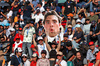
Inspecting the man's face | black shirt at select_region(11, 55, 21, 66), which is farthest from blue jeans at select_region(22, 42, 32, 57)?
the man's face

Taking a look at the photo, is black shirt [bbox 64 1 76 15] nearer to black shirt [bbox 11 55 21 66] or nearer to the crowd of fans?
the crowd of fans

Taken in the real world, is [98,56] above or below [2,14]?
below

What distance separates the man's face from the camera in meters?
10.4

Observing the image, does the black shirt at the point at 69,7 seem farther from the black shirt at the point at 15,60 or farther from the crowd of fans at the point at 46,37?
the black shirt at the point at 15,60

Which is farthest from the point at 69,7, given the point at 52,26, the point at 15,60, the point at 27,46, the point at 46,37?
the point at 15,60

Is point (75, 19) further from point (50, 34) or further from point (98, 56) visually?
point (98, 56)

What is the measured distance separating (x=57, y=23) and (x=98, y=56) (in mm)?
2718

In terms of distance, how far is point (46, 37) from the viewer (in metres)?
10.1

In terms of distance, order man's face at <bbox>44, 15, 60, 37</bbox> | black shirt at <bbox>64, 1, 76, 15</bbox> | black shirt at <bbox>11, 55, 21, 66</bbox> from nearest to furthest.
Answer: black shirt at <bbox>11, 55, 21, 66</bbox>
man's face at <bbox>44, 15, 60, 37</bbox>
black shirt at <bbox>64, 1, 76, 15</bbox>

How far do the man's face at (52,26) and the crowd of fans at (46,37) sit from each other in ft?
0.63

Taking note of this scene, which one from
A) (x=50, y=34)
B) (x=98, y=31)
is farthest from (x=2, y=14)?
(x=98, y=31)

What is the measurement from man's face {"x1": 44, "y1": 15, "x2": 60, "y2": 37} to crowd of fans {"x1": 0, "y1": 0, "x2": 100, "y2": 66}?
0.19 m

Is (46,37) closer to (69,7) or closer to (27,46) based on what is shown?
(27,46)

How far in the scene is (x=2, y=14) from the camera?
11750mm
